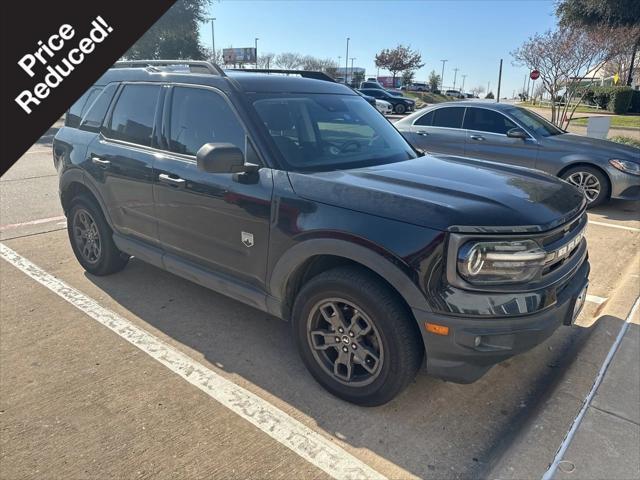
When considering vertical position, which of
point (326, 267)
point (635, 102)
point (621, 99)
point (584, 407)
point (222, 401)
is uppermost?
point (621, 99)

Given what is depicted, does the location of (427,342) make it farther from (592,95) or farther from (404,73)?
(404,73)

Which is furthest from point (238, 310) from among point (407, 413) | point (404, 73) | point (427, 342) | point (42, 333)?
point (404, 73)

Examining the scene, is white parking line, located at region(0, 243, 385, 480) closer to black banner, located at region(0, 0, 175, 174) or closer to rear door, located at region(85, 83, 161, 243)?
rear door, located at region(85, 83, 161, 243)

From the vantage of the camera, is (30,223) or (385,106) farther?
(385,106)

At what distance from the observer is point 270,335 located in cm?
370

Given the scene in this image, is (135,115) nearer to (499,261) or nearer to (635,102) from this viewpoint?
(499,261)

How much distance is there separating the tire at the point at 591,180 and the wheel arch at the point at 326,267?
19.0 feet

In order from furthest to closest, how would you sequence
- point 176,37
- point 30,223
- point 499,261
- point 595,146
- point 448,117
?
point 176,37, point 448,117, point 595,146, point 30,223, point 499,261

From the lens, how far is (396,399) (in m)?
2.94

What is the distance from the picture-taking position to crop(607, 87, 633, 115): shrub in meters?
30.5

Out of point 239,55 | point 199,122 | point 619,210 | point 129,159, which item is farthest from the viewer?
point 239,55

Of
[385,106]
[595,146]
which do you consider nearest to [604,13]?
[385,106]

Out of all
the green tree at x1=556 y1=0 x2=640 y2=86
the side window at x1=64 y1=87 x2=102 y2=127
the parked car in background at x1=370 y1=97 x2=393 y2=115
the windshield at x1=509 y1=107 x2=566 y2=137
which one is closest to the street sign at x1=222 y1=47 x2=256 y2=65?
the parked car in background at x1=370 y1=97 x2=393 y2=115

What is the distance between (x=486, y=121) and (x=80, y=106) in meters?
6.13
